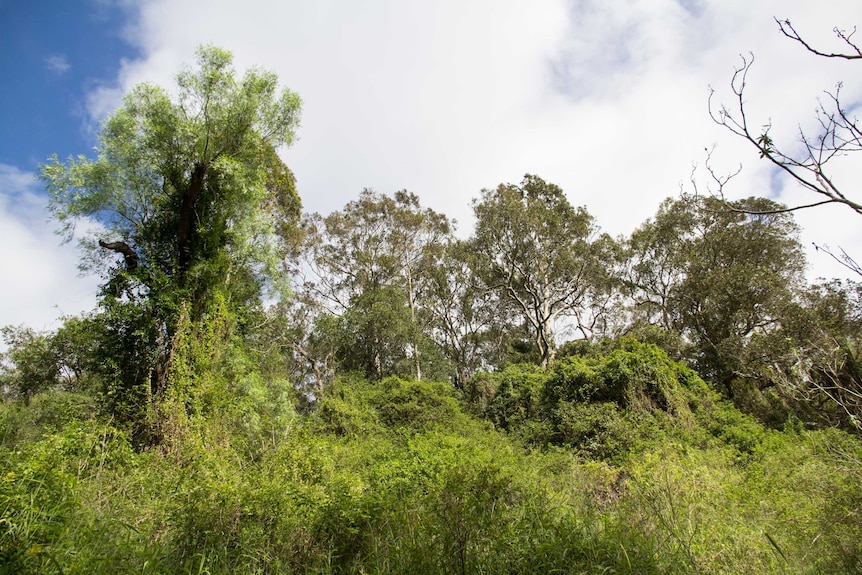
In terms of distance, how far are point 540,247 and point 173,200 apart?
15.1 meters

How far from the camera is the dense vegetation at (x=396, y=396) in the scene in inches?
144

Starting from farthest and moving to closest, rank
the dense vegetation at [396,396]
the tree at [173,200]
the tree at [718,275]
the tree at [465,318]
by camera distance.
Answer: the tree at [465,318] → the tree at [718,275] → the tree at [173,200] → the dense vegetation at [396,396]

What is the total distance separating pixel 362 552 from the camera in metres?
3.96

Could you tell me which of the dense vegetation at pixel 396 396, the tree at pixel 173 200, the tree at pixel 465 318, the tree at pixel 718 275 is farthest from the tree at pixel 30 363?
the tree at pixel 718 275

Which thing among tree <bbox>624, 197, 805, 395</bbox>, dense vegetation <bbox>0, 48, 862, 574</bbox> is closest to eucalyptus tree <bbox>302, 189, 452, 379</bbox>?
dense vegetation <bbox>0, 48, 862, 574</bbox>

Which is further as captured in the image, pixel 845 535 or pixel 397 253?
pixel 397 253

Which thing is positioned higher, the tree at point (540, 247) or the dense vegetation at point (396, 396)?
the tree at point (540, 247)

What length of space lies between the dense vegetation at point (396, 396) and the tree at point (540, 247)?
0.11m

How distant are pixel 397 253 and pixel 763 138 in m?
23.0

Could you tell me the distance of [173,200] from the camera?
9.71m

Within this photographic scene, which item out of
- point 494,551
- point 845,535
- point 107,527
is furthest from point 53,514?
point 845,535

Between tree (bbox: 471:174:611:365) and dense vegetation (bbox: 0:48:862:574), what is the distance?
0.11 meters

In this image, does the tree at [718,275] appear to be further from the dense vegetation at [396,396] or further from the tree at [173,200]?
the tree at [173,200]

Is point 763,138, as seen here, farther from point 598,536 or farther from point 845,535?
point 845,535
